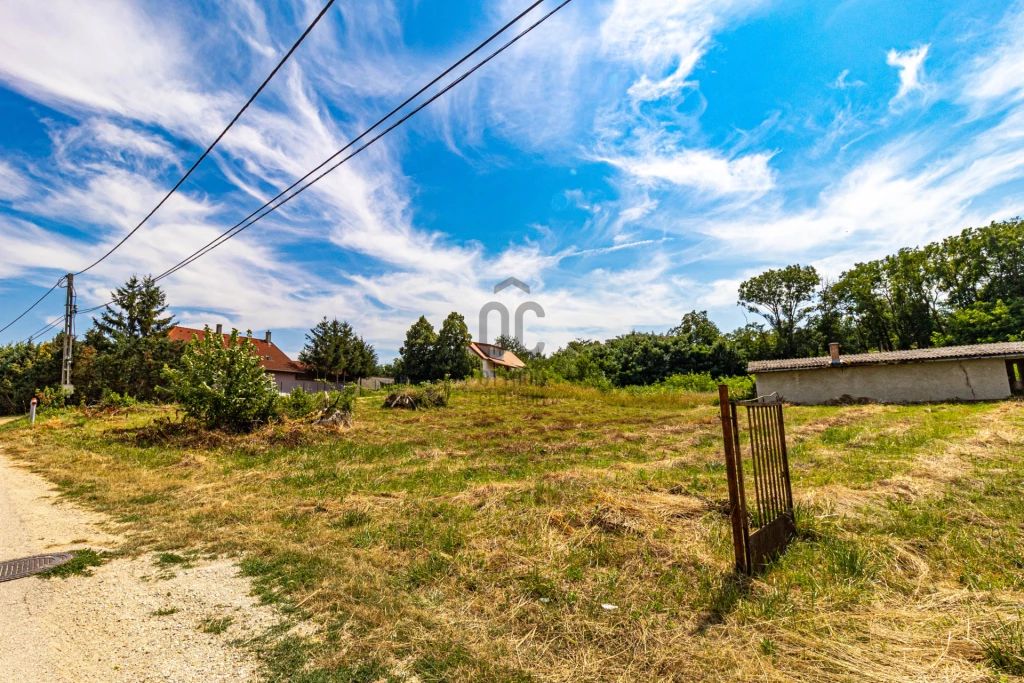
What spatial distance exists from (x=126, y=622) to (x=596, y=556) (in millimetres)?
3774

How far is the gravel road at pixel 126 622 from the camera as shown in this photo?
8.67 feet

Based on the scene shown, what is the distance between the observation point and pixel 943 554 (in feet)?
13.1

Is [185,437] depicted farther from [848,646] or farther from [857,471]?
[857,471]

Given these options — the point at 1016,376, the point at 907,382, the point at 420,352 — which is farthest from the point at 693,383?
the point at 420,352

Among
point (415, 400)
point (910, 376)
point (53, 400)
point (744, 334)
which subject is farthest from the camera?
point (744, 334)

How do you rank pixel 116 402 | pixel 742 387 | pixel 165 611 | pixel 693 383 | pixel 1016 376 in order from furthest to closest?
pixel 693 383, pixel 742 387, pixel 1016 376, pixel 116 402, pixel 165 611

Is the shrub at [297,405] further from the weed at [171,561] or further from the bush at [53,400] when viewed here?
the bush at [53,400]

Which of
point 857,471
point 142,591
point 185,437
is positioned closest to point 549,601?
point 142,591

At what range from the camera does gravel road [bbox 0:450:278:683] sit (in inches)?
104

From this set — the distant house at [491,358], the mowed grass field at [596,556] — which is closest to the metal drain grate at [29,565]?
the mowed grass field at [596,556]

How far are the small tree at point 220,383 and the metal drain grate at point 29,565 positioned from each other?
861 cm

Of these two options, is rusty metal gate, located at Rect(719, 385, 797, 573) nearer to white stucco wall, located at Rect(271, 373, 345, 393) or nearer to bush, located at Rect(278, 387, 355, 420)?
bush, located at Rect(278, 387, 355, 420)

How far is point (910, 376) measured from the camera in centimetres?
2139

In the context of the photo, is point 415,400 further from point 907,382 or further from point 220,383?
point 907,382
